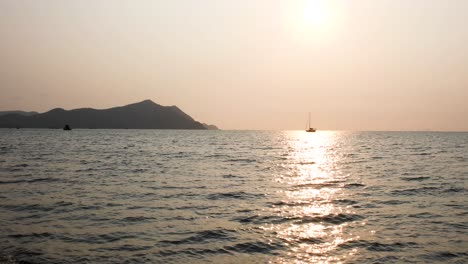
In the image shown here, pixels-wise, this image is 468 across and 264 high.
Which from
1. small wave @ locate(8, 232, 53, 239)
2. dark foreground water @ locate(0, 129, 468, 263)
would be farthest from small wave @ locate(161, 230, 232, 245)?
small wave @ locate(8, 232, 53, 239)

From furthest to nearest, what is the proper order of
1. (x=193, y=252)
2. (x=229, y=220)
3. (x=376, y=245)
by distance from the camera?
(x=229, y=220)
(x=376, y=245)
(x=193, y=252)

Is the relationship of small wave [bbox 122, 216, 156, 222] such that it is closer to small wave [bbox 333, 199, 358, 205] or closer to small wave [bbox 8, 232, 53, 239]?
small wave [bbox 8, 232, 53, 239]

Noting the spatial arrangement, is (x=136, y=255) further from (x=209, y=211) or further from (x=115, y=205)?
(x=115, y=205)

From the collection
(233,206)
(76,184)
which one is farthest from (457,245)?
(76,184)

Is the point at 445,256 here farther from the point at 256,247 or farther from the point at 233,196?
the point at 233,196

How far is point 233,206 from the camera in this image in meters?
22.8

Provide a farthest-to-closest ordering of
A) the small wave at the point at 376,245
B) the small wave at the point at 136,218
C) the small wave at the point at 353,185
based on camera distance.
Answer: the small wave at the point at 353,185 < the small wave at the point at 136,218 < the small wave at the point at 376,245

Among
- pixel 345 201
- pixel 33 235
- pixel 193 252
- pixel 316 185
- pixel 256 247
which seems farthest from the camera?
pixel 316 185

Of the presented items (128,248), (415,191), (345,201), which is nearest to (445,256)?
(345,201)

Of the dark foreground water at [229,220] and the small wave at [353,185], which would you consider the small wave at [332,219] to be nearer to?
the dark foreground water at [229,220]

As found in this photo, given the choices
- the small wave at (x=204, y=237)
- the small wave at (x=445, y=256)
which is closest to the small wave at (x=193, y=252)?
the small wave at (x=204, y=237)

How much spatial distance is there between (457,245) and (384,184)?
17.8m

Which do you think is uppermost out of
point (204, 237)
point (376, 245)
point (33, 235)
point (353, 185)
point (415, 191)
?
point (415, 191)

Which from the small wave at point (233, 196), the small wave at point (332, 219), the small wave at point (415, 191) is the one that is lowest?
the small wave at point (233, 196)
